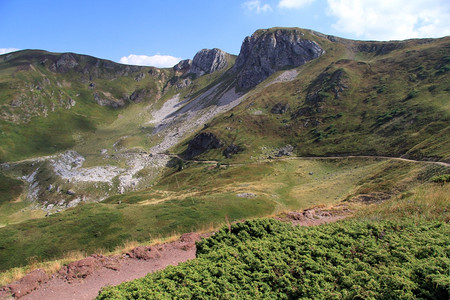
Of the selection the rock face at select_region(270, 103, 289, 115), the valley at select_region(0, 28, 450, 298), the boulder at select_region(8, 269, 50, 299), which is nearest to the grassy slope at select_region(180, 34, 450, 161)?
the valley at select_region(0, 28, 450, 298)

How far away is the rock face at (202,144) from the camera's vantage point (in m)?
130

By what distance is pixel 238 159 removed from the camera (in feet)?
365

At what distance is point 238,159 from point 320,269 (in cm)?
10217

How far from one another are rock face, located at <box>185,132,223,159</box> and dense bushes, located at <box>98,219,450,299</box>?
116716 millimetres

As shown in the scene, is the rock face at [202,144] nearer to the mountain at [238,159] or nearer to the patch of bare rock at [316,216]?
the mountain at [238,159]

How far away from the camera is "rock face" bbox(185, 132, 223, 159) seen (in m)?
130

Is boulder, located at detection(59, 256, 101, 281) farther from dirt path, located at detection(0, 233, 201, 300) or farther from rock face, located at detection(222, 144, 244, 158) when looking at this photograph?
rock face, located at detection(222, 144, 244, 158)

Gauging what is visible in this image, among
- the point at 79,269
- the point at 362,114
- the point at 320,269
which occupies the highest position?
the point at 362,114

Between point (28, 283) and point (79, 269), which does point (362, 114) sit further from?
point (28, 283)

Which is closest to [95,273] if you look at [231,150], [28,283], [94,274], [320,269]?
[94,274]

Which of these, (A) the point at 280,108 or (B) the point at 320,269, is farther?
(A) the point at 280,108

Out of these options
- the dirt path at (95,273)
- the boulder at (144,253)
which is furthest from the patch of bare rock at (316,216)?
the boulder at (144,253)

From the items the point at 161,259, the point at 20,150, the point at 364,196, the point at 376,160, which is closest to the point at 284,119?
the point at 376,160

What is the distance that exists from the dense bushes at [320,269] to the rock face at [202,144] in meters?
117
